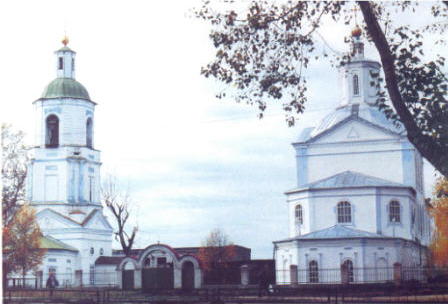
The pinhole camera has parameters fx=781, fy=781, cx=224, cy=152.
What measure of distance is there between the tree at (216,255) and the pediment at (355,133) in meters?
5.98

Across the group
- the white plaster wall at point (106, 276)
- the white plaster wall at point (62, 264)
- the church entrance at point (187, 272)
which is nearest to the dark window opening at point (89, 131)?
the white plaster wall at point (62, 264)

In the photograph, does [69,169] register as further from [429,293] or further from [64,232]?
[429,293]

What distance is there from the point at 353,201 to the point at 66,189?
11415 millimetres

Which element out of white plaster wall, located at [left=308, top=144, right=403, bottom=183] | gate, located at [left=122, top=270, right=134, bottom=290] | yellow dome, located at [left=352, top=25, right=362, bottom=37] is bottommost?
gate, located at [left=122, top=270, right=134, bottom=290]

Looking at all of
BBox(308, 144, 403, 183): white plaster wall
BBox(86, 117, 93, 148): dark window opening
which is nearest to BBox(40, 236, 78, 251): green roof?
BBox(86, 117, 93, 148): dark window opening

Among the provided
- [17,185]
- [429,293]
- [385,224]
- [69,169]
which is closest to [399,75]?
[429,293]

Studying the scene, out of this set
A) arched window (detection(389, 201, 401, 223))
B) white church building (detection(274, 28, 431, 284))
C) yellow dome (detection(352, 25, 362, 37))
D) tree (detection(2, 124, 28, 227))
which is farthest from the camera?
arched window (detection(389, 201, 401, 223))

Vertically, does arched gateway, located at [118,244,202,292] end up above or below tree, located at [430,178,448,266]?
below

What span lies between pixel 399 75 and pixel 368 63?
23.8 meters

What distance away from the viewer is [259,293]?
1672 cm

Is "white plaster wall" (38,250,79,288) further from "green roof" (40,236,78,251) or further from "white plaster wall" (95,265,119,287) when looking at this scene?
"white plaster wall" (95,265,119,287)

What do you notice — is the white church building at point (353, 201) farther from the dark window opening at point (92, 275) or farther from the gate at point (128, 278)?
the dark window opening at point (92, 275)

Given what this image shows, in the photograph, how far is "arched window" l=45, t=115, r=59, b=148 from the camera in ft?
93.4

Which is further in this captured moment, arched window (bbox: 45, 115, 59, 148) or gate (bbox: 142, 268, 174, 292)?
arched window (bbox: 45, 115, 59, 148)
